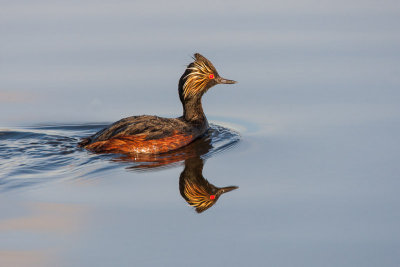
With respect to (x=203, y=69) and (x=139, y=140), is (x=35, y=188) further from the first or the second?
(x=203, y=69)

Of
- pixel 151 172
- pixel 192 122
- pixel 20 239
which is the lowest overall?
pixel 20 239

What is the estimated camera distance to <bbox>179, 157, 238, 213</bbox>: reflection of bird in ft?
29.4

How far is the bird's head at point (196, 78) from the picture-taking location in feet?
41.3

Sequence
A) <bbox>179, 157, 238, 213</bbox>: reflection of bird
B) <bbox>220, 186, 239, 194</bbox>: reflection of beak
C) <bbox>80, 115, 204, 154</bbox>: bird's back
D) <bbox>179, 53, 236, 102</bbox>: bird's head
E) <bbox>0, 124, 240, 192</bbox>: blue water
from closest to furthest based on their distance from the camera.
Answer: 1. <bbox>179, 157, 238, 213</bbox>: reflection of bird
2. <bbox>220, 186, 239, 194</bbox>: reflection of beak
3. <bbox>0, 124, 240, 192</bbox>: blue water
4. <bbox>80, 115, 204, 154</bbox>: bird's back
5. <bbox>179, 53, 236, 102</bbox>: bird's head

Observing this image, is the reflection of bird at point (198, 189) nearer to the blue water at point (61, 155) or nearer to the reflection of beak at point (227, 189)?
the reflection of beak at point (227, 189)

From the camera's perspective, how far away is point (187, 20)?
A: 17.5 meters

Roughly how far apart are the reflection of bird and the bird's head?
2448 mm

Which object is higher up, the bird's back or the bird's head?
the bird's head

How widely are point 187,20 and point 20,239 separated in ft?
35.2

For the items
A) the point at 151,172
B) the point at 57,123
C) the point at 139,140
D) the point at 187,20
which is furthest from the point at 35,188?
the point at 187,20

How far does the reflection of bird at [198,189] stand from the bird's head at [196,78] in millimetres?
2448

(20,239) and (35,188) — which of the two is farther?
(35,188)

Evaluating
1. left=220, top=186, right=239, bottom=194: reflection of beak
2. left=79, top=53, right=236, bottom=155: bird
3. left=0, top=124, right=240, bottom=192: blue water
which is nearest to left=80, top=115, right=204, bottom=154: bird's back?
left=79, top=53, right=236, bottom=155: bird

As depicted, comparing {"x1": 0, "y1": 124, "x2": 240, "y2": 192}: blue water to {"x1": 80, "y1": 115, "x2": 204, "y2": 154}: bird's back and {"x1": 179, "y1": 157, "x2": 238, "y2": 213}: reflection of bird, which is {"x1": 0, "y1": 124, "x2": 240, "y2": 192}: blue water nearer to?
{"x1": 80, "y1": 115, "x2": 204, "y2": 154}: bird's back
